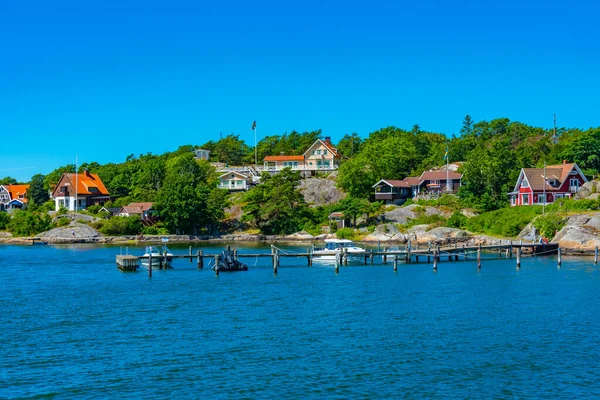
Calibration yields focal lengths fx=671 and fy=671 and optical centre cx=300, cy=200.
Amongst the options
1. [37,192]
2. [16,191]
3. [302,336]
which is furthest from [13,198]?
[302,336]

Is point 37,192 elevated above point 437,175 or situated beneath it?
situated beneath

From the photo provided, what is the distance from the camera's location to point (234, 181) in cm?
12606

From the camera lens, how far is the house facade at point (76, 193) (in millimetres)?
118250

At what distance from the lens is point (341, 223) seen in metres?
101

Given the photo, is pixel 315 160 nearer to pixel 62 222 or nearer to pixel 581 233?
pixel 62 222

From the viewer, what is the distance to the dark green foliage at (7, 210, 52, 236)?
105562 millimetres

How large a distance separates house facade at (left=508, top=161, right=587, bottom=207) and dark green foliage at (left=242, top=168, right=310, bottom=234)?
31.6 m

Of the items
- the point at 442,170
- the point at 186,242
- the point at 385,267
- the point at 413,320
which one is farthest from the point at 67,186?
the point at 413,320

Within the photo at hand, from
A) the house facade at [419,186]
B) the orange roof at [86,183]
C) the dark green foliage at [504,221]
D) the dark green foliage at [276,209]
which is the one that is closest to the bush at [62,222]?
the orange roof at [86,183]

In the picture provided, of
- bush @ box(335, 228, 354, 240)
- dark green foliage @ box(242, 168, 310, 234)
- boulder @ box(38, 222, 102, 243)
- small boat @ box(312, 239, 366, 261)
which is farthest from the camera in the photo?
dark green foliage @ box(242, 168, 310, 234)

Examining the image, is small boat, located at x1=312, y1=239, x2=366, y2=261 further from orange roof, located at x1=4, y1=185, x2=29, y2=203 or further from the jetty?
orange roof, located at x1=4, y1=185, x2=29, y2=203

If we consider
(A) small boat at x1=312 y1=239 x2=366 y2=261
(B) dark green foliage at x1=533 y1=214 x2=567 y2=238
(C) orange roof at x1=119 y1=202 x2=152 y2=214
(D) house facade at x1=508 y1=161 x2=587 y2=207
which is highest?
(D) house facade at x1=508 y1=161 x2=587 y2=207

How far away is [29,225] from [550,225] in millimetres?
76995

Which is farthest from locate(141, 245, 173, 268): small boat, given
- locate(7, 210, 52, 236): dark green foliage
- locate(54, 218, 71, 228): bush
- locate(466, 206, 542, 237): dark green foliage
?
locate(7, 210, 52, 236): dark green foliage
